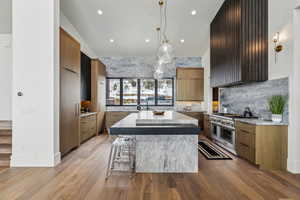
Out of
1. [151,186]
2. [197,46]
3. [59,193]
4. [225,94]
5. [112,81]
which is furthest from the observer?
[112,81]

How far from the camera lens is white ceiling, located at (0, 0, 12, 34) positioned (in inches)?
150

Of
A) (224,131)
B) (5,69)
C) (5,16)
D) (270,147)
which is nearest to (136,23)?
(5,16)

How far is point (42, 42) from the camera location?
129 inches

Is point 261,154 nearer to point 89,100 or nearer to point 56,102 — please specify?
point 56,102

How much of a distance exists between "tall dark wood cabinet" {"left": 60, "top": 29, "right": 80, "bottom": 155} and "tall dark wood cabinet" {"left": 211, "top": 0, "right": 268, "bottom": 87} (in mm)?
3818

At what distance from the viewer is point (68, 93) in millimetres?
3949

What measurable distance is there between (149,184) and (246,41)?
11.8 feet

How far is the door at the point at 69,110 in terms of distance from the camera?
367 centimetres

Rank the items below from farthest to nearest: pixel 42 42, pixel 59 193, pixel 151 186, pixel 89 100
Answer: pixel 89 100 < pixel 42 42 < pixel 151 186 < pixel 59 193

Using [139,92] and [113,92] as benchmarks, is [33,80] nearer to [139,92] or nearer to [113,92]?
[113,92]

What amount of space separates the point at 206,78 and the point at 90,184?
578 centimetres

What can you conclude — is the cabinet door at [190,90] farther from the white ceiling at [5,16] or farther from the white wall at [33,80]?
the white ceiling at [5,16]

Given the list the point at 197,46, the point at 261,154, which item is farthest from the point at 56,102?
the point at 197,46

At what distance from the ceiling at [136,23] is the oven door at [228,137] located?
10.9 feet
